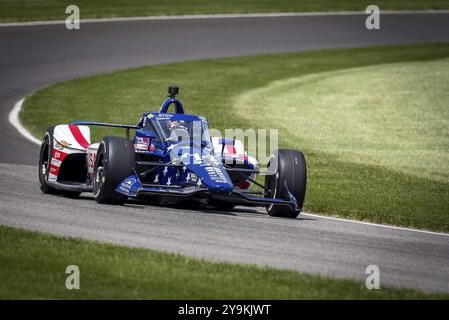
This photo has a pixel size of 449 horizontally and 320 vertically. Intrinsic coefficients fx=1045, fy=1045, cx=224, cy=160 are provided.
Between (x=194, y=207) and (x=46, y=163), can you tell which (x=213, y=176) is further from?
(x=46, y=163)

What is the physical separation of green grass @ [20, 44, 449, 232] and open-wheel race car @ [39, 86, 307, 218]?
4.13 feet

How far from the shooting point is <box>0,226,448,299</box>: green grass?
9406mm

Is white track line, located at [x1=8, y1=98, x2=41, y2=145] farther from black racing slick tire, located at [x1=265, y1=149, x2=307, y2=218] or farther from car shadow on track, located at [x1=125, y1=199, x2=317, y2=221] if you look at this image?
black racing slick tire, located at [x1=265, y1=149, x2=307, y2=218]

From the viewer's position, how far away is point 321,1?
4522cm

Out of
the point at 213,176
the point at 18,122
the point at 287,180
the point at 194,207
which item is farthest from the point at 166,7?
the point at 213,176

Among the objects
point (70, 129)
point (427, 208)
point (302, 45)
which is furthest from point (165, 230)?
point (302, 45)

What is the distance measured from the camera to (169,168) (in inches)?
572

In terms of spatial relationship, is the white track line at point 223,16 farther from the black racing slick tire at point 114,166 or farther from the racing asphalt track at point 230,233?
the black racing slick tire at point 114,166

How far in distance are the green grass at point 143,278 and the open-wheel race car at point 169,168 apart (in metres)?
2.83

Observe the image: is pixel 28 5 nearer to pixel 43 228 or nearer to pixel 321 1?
pixel 321 1

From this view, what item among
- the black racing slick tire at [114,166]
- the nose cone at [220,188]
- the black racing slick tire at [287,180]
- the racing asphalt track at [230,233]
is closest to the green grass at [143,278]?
the racing asphalt track at [230,233]

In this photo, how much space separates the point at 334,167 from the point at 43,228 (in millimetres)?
9165

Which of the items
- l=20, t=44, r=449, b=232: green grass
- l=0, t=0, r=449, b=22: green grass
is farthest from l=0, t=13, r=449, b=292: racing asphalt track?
l=0, t=0, r=449, b=22: green grass

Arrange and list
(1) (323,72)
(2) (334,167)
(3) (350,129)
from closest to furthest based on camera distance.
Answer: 1. (2) (334,167)
2. (3) (350,129)
3. (1) (323,72)
